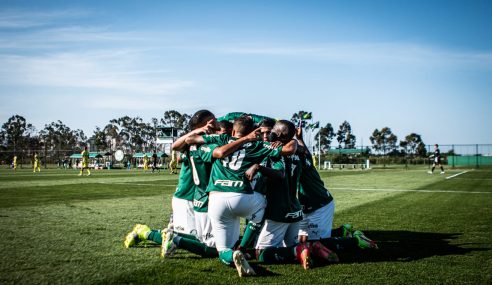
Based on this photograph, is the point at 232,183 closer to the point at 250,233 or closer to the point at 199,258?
the point at 250,233

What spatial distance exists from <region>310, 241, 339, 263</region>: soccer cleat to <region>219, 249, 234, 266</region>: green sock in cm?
118

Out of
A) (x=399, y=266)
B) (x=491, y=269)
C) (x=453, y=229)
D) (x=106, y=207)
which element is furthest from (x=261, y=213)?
(x=106, y=207)

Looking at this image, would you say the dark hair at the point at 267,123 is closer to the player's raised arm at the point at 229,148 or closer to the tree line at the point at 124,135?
the player's raised arm at the point at 229,148

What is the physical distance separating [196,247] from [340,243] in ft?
6.89

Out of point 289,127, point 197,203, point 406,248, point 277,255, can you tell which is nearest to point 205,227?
point 197,203

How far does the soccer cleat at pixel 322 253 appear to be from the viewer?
519 centimetres

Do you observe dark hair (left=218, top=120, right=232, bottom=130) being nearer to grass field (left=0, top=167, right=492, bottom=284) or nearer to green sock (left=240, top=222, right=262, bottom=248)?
green sock (left=240, top=222, right=262, bottom=248)

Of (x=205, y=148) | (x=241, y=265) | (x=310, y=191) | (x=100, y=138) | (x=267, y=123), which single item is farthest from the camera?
(x=100, y=138)

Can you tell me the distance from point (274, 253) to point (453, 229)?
15.2ft

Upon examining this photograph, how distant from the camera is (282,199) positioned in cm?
534

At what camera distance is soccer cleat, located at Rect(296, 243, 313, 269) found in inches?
192

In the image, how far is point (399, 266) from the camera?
5.07m

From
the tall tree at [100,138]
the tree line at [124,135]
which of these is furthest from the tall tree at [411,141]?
the tall tree at [100,138]

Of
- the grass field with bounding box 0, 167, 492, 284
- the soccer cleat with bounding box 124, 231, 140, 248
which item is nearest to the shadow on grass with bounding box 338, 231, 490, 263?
the grass field with bounding box 0, 167, 492, 284
